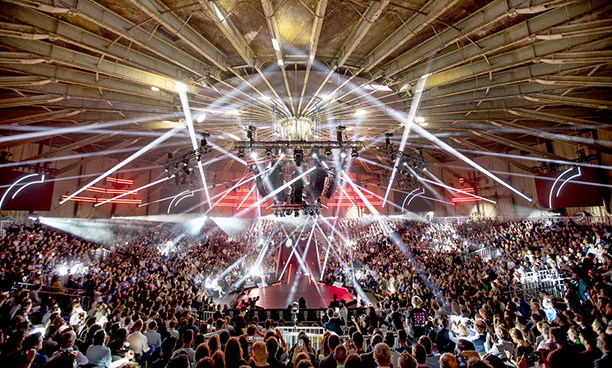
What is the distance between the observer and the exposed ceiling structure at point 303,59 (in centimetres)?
560

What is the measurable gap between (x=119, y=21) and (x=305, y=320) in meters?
10.5

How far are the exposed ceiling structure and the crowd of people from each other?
504 cm

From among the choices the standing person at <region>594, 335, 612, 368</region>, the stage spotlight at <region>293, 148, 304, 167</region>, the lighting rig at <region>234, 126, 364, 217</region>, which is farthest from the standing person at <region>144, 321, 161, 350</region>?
the standing person at <region>594, 335, 612, 368</region>

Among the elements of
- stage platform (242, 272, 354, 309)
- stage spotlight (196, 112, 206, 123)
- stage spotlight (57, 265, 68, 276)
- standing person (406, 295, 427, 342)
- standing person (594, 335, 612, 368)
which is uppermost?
stage spotlight (196, 112, 206, 123)

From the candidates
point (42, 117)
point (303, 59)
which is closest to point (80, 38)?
point (303, 59)

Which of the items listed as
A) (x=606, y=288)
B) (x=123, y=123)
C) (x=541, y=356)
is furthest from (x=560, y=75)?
(x=123, y=123)

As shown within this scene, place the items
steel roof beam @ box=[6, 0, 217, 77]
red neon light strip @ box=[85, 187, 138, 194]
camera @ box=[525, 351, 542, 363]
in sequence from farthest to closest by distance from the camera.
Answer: red neon light strip @ box=[85, 187, 138, 194] < steel roof beam @ box=[6, 0, 217, 77] < camera @ box=[525, 351, 542, 363]

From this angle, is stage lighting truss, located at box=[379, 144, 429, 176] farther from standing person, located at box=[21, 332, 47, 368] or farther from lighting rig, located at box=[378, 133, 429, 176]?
standing person, located at box=[21, 332, 47, 368]

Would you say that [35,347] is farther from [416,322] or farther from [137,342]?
[416,322]

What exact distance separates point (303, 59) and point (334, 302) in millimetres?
8224

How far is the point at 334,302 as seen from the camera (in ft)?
35.0

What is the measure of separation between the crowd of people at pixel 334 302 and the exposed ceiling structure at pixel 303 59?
16.5 feet

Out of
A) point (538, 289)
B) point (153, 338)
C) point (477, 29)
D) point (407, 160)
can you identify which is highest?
point (477, 29)

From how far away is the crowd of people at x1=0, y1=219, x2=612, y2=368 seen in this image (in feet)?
12.9
